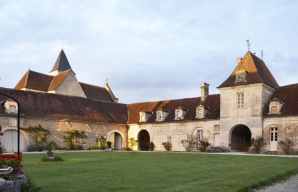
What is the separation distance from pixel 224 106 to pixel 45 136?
1352cm

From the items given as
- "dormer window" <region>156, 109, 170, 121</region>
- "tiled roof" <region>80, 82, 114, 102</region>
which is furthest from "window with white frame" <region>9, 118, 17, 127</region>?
"dormer window" <region>156, 109, 170, 121</region>

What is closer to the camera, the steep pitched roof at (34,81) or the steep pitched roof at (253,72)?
the steep pitched roof at (253,72)

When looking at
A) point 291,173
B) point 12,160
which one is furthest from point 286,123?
point 12,160

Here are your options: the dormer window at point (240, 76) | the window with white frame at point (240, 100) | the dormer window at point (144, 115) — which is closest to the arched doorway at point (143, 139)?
the dormer window at point (144, 115)

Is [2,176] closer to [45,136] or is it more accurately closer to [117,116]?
[45,136]

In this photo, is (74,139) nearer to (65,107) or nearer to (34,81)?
(65,107)

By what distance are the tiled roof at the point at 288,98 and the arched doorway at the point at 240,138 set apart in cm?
323

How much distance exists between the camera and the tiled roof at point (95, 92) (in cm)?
3525

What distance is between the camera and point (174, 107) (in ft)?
99.4

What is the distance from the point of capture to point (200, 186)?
7.47 meters

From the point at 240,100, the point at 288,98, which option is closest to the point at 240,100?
the point at 240,100

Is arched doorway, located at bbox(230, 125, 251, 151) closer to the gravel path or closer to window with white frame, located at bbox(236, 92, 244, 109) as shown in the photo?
window with white frame, located at bbox(236, 92, 244, 109)

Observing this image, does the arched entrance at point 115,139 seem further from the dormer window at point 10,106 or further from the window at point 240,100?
the window at point 240,100

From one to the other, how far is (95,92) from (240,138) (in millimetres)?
16346
